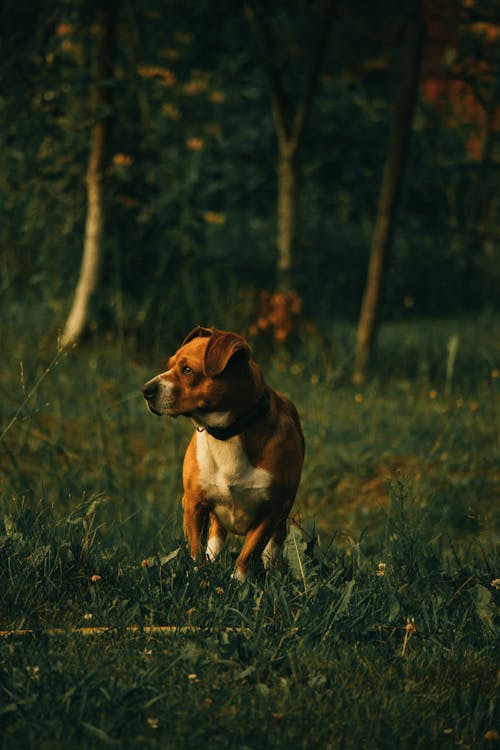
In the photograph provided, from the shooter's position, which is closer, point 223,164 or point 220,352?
point 220,352

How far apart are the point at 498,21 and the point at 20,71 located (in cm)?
373

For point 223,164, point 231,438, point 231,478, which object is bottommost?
point 231,478

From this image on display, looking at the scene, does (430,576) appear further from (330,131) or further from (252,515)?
(330,131)

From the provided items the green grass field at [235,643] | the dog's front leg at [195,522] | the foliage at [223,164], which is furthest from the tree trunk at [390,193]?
the dog's front leg at [195,522]

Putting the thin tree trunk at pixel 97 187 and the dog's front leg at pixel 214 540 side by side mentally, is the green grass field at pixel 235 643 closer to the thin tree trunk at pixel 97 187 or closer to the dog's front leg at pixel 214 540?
the dog's front leg at pixel 214 540

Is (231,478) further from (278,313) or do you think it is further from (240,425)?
(278,313)

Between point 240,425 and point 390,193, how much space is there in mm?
6231

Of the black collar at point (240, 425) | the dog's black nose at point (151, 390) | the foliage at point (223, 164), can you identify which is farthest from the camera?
the foliage at point (223, 164)

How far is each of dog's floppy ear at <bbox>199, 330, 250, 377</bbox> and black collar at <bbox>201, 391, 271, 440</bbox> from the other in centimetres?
21

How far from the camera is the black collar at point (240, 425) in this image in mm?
3721

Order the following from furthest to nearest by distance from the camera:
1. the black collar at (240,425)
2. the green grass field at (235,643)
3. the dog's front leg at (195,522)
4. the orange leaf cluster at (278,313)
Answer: the orange leaf cluster at (278,313)
the dog's front leg at (195,522)
the black collar at (240,425)
the green grass field at (235,643)

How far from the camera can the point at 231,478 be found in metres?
3.74

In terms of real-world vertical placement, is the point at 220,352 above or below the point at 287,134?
below

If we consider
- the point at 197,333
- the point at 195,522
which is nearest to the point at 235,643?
the point at 195,522
